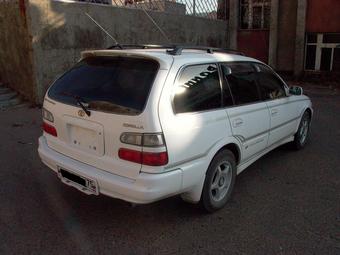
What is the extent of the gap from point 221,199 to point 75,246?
1.52 m

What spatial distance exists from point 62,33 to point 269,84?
6.25 m

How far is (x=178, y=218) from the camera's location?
11.9 ft

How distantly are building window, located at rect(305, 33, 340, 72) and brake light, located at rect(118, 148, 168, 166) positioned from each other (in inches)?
582

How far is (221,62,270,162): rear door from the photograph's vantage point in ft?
12.8

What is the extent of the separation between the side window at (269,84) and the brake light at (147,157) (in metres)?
1.99

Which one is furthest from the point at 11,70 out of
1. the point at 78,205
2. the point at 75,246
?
the point at 75,246

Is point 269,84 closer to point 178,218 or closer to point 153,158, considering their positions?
point 178,218

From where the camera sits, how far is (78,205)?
3.84 metres

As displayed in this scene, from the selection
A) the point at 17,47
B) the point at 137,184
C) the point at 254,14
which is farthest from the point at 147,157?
the point at 254,14

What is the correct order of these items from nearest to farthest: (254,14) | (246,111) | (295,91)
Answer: (246,111) → (295,91) → (254,14)

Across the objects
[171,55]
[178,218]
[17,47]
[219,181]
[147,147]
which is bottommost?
[178,218]

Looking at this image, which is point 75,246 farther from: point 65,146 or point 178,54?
point 178,54

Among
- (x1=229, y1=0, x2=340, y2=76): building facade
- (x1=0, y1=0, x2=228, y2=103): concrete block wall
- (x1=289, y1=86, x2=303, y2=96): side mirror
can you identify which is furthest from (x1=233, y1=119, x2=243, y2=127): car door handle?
(x1=229, y1=0, x2=340, y2=76): building facade

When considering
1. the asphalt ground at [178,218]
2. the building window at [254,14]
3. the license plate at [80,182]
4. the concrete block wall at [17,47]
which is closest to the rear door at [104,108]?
the license plate at [80,182]
